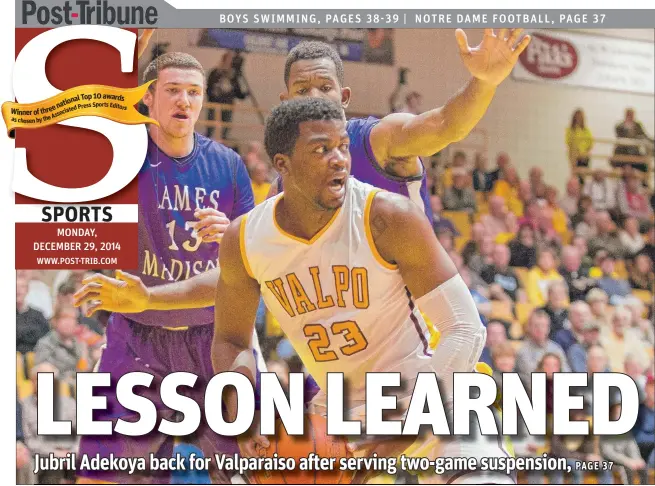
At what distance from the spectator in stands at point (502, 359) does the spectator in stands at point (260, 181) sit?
151 centimetres

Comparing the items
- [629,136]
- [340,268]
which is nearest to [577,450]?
[340,268]

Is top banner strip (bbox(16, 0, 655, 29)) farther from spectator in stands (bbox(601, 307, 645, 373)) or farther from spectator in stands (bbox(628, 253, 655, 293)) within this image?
spectator in stands (bbox(601, 307, 645, 373))

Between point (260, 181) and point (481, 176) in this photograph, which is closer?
point (260, 181)

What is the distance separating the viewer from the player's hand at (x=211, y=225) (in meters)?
5.36

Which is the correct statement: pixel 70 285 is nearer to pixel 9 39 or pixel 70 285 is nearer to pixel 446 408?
pixel 9 39

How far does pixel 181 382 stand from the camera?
5.33m

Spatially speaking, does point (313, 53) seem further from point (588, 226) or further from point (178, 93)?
point (588, 226)

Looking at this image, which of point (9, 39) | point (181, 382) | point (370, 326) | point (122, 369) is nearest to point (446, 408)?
point (370, 326)

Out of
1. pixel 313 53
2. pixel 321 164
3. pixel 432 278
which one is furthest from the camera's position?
pixel 313 53

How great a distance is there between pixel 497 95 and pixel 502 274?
99cm

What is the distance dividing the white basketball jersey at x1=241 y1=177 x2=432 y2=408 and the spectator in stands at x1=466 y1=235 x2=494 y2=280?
1.93 ft

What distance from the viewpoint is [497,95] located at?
17.6ft

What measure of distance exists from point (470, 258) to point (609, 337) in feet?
3.01

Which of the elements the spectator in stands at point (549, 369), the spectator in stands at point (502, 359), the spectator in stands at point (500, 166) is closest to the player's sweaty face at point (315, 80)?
the spectator in stands at point (500, 166)
